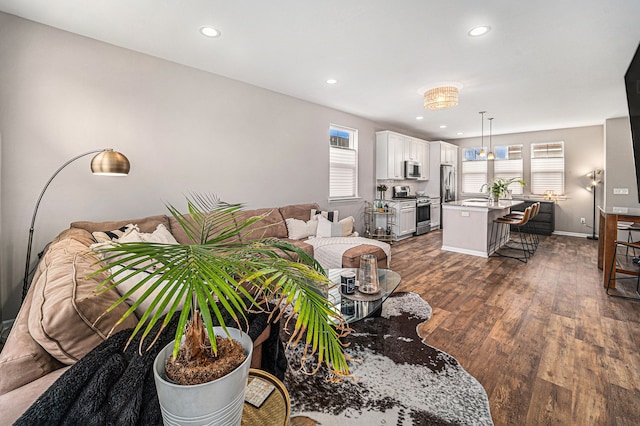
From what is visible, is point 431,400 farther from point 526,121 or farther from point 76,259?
point 526,121

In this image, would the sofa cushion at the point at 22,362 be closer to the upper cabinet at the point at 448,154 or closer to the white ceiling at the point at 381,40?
the white ceiling at the point at 381,40

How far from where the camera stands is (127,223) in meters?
2.92

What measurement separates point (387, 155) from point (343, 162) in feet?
3.91

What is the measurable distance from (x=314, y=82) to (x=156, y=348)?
383 cm

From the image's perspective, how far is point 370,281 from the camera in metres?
2.43

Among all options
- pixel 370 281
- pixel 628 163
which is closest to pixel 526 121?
pixel 628 163

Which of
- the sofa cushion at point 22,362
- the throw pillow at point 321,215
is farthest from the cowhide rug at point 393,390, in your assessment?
the throw pillow at point 321,215

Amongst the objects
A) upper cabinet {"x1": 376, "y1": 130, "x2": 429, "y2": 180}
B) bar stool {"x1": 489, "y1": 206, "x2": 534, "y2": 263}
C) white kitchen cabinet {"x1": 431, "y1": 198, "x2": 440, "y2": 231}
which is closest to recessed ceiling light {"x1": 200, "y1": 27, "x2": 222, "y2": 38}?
upper cabinet {"x1": 376, "y1": 130, "x2": 429, "y2": 180}

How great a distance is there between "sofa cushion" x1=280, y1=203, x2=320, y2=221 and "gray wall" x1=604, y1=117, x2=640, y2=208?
19.9 feet

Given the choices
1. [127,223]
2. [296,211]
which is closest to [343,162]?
[296,211]

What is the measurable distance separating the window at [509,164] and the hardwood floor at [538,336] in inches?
154

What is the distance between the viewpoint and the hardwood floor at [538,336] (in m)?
1.74

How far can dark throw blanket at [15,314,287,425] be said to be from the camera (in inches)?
30.8

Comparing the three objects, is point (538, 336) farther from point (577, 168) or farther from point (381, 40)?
point (577, 168)
